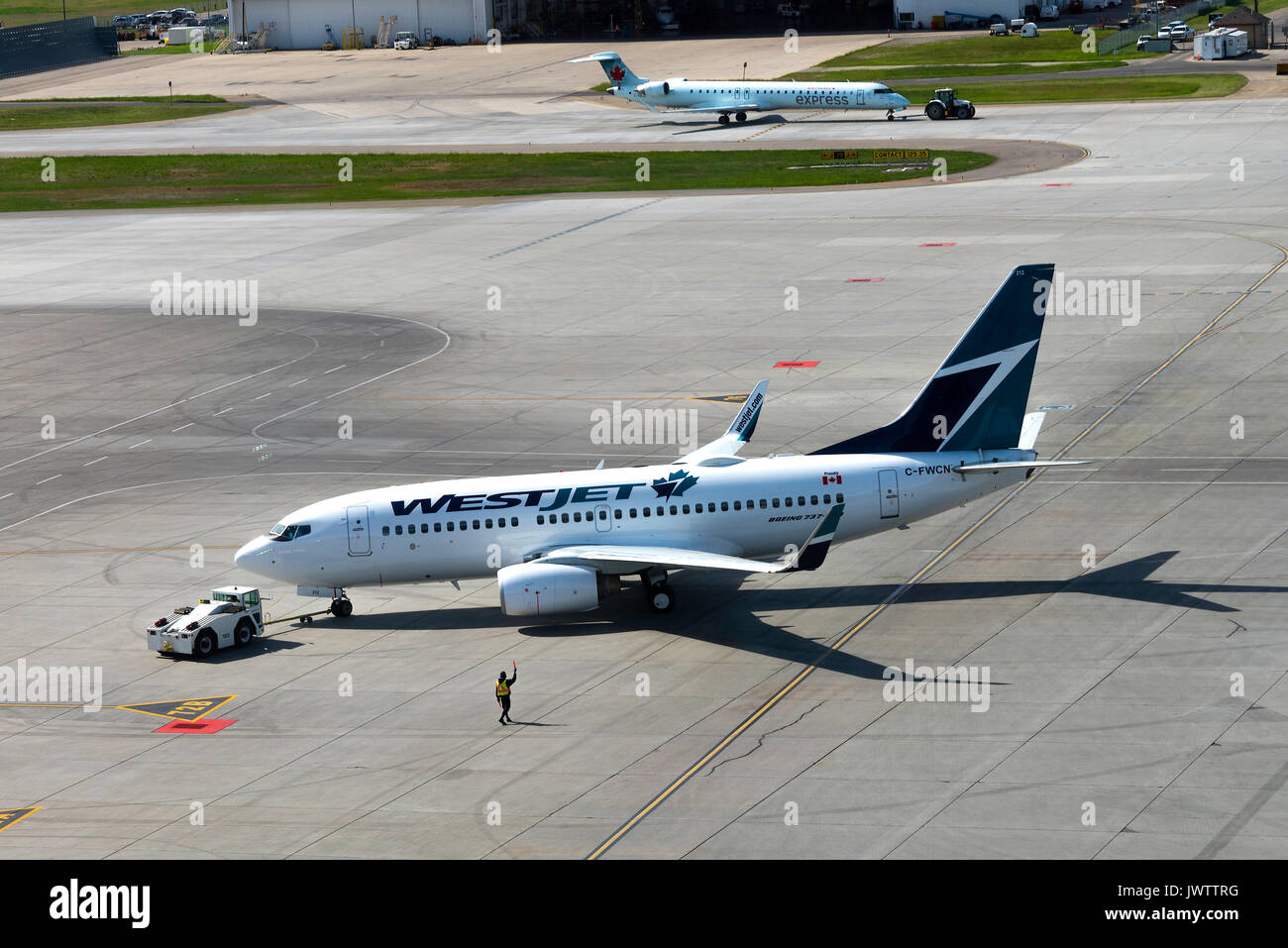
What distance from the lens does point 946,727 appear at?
36.8 metres

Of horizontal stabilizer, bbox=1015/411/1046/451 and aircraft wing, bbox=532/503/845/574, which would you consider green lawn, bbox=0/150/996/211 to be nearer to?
horizontal stabilizer, bbox=1015/411/1046/451

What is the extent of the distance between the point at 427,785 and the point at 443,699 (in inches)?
215

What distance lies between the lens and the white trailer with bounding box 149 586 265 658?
45094 millimetres

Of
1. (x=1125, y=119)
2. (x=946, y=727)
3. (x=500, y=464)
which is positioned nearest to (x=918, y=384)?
(x=500, y=464)

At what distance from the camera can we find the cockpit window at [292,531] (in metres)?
47.5

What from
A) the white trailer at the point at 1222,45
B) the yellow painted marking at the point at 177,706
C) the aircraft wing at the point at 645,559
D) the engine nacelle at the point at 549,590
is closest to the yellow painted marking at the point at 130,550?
the yellow painted marking at the point at 177,706

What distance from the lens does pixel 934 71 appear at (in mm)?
177875

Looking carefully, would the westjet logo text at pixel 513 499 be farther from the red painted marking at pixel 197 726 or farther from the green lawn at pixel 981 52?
the green lawn at pixel 981 52

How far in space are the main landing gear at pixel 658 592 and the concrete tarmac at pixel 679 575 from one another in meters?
0.74

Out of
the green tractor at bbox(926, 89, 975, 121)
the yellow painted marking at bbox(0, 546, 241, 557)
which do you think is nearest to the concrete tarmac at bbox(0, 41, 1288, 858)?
the yellow painted marking at bbox(0, 546, 241, 557)

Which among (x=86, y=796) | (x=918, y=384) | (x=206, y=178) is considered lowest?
(x=86, y=796)

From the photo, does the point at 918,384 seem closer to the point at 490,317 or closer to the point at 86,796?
the point at 490,317

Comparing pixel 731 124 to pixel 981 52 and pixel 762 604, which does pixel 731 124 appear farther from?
pixel 762 604

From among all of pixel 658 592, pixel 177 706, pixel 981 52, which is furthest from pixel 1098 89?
pixel 177 706
